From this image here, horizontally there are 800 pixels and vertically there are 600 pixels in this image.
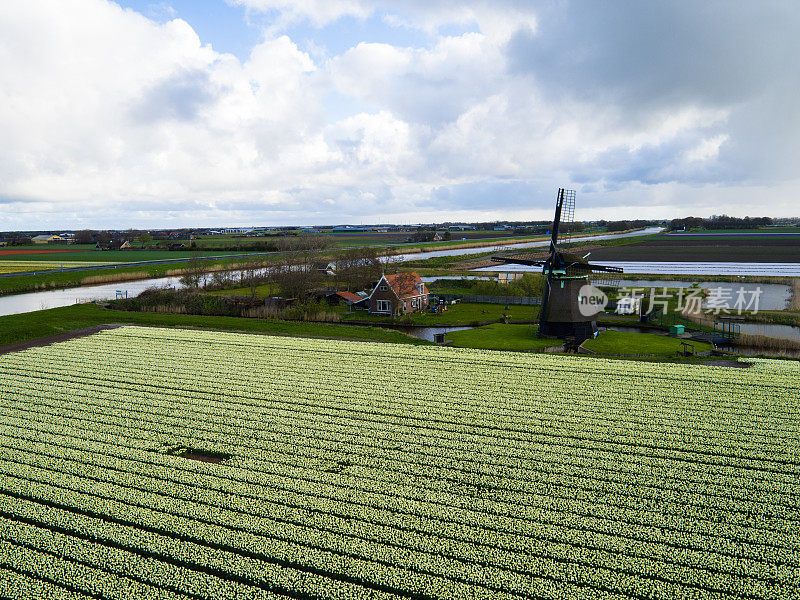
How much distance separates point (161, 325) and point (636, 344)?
39268 mm

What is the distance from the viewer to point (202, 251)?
13500 centimetres

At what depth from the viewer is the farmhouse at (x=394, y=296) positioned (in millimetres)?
50000

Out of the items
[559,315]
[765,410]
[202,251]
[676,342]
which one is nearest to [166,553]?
[765,410]

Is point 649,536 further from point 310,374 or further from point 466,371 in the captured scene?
point 310,374

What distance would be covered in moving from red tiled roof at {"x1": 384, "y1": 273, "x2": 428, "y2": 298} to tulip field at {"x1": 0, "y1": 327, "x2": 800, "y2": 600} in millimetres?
22354

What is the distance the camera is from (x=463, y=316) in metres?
50.5

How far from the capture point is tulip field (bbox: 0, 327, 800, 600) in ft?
40.2

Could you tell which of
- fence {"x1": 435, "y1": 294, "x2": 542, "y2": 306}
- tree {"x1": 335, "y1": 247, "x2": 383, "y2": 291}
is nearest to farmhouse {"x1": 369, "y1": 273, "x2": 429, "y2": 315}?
fence {"x1": 435, "y1": 294, "x2": 542, "y2": 306}

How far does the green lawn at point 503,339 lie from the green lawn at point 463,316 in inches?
150

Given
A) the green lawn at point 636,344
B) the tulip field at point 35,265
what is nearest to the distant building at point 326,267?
the green lawn at point 636,344

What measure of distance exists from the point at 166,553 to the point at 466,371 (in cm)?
1950

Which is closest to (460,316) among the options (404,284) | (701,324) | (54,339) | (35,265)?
(404,284)

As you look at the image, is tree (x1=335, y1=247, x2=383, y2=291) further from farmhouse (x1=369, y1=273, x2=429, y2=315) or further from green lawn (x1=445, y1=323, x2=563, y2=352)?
green lawn (x1=445, y1=323, x2=563, y2=352)

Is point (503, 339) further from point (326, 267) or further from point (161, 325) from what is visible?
point (326, 267)
